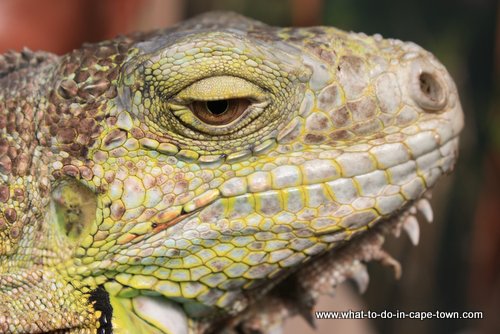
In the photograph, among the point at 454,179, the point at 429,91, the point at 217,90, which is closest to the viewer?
the point at 217,90

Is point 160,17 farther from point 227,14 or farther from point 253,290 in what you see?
point 253,290

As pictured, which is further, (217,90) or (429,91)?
(429,91)

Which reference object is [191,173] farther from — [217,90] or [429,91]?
[429,91]

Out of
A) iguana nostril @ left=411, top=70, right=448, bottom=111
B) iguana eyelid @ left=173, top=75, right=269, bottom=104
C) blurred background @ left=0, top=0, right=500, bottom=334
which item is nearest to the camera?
iguana eyelid @ left=173, top=75, right=269, bottom=104

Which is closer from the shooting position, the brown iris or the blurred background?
the brown iris

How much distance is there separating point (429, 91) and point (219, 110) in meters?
0.71

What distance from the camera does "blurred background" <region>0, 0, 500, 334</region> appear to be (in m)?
7.08

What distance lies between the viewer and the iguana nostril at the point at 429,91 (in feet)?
7.01

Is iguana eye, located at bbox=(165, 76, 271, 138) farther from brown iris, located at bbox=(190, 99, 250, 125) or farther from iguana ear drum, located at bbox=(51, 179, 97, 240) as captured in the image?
iguana ear drum, located at bbox=(51, 179, 97, 240)

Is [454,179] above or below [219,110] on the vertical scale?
above

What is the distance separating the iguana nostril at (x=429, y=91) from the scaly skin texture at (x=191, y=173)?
2cm

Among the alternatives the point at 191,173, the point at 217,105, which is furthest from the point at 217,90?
the point at 191,173

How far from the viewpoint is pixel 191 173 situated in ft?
6.66

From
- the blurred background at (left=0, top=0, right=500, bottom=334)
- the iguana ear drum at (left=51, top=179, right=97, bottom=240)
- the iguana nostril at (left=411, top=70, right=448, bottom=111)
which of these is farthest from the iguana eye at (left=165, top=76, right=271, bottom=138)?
the blurred background at (left=0, top=0, right=500, bottom=334)
